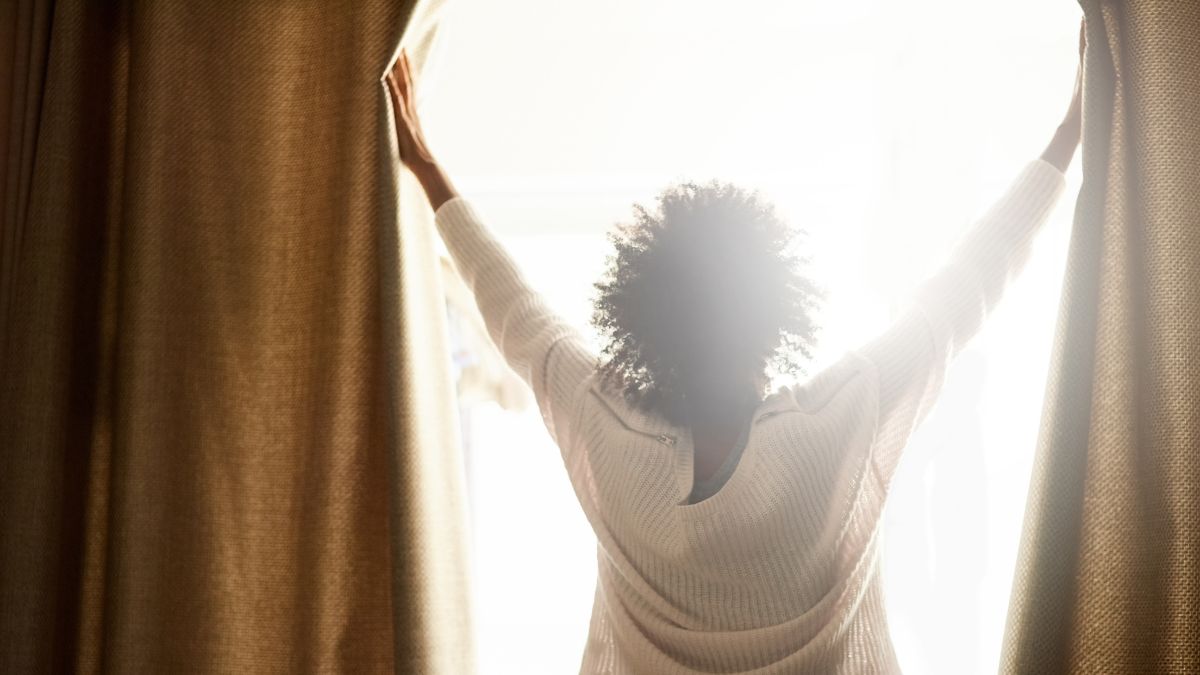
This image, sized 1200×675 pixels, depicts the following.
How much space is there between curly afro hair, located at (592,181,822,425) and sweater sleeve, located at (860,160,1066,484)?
105 mm

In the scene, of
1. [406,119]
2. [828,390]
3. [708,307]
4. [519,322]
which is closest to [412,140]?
[406,119]

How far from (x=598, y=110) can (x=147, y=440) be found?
36.0 inches

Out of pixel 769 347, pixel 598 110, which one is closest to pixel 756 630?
pixel 769 347

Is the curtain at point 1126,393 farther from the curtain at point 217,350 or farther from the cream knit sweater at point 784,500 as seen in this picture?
the curtain at point 217,350

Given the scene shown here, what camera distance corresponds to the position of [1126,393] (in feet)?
3.48

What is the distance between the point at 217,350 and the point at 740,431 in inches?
31.0

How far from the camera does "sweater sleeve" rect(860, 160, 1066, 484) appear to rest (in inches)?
40.9

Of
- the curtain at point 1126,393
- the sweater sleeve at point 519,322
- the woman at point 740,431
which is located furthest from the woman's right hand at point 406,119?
the curtain at point 1126,393

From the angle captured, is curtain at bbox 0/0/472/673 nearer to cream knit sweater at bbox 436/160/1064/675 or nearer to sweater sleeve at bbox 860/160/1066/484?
cream knit sweater at bbox 436/160/1064/675

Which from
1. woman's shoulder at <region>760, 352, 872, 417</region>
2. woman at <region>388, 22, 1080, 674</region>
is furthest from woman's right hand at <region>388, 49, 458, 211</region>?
woman's shoulder at <region>760, 352, 872, 417</region>

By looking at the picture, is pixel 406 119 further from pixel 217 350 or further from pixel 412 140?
pixel 217 350

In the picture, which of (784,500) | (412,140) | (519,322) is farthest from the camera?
(412,140)

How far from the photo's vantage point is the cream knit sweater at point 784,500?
1.01 meters

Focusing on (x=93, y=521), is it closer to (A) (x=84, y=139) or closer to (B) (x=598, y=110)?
(A) (x=84, y=139)
